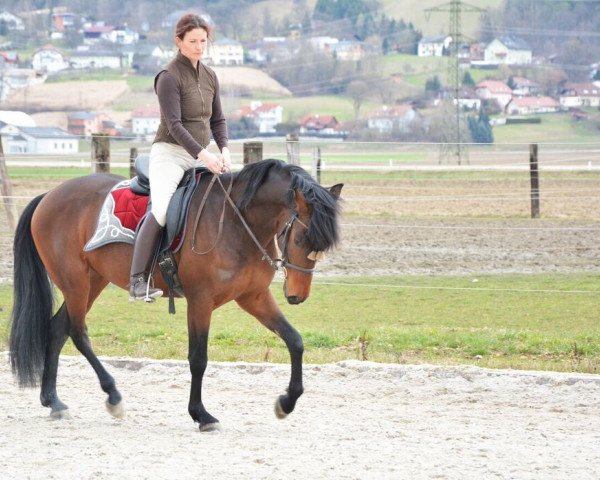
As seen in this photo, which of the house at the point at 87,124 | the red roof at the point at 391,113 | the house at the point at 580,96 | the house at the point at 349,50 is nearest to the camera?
the house at the point at 87,124

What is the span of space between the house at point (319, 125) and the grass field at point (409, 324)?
Result: 72.6m

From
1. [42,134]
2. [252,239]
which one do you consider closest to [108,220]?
[252,239]

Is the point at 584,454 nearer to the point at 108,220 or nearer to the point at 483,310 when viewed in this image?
the point at 108,220

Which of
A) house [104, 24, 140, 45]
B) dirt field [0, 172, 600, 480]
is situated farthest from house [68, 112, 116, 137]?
dirt field [0, 172, 600, 480]

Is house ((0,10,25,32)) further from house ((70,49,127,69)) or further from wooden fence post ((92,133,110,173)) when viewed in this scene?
wooden fence post ((92,133,110,173))

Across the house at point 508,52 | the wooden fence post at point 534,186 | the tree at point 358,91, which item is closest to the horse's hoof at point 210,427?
the wooden fence post at point 534,186

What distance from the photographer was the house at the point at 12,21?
144 metres

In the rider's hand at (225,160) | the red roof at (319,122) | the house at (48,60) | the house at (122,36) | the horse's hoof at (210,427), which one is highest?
the house at (122,36)

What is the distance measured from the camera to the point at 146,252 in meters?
6.88

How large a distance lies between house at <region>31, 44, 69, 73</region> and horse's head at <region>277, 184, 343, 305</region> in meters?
117

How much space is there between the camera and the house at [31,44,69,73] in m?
120

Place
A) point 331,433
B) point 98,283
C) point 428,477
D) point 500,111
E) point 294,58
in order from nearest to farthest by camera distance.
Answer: point 428,477, point 331,433, point 98,283, point 500,111, point 294,58

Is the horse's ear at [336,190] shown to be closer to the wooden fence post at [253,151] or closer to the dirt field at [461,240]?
the dirt field at [461,240]

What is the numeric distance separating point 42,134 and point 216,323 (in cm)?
5297
